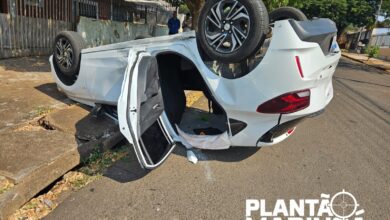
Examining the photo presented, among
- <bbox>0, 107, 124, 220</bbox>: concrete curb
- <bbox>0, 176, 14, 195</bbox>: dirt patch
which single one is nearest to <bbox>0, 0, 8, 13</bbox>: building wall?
<bbox>0, 107, 124, 220</bbox>: concrete curb

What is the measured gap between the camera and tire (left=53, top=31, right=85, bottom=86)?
5.03 meters

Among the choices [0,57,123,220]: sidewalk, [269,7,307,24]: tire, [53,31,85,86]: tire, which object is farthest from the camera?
[53,31,85,86]: tire

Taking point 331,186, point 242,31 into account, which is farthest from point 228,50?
point 331,186

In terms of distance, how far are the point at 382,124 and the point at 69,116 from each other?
5.59 m

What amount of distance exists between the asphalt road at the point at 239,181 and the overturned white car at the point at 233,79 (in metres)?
0.28

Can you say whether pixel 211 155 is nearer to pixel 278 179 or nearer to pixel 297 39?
pixel 278 179

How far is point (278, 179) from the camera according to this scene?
12.2 feet

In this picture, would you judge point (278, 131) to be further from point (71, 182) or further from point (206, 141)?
point (71, 182)

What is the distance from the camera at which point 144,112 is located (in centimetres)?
361

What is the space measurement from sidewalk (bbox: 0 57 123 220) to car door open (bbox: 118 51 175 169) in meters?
0.78

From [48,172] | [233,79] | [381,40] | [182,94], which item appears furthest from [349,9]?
[48,172]

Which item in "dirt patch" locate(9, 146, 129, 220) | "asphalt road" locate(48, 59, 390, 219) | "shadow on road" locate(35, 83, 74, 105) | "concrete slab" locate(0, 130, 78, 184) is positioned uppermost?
"concrete slab" locate(0, 130, 78, 184)

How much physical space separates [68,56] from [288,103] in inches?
137

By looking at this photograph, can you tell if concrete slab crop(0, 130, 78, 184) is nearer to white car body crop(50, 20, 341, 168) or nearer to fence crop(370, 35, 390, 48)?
white car body crop(50, 20, 341, 168)
